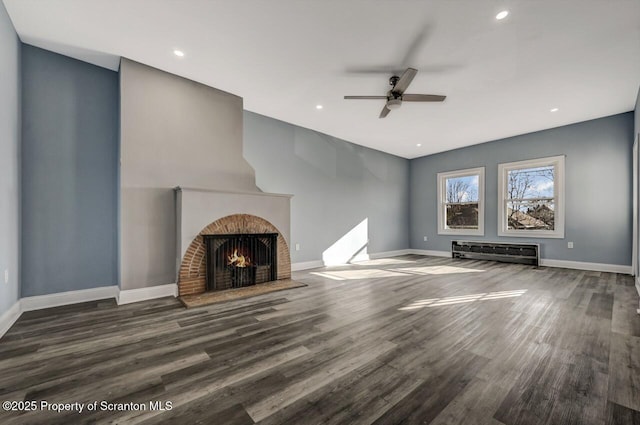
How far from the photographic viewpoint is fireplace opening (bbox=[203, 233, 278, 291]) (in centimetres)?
363

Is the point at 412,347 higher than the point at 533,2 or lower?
lower

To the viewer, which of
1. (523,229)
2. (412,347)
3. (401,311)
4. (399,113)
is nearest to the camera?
(412,347)

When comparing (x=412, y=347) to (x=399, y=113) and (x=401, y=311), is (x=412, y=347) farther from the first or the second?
(x=399, y=113)

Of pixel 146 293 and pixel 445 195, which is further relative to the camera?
pixel 445 195

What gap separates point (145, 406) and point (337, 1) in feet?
10.6

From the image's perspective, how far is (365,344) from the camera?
2105 millimetres

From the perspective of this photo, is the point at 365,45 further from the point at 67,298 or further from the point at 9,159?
the point at 67,298

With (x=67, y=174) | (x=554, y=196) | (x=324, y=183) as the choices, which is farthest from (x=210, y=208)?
(x=554, y=196)

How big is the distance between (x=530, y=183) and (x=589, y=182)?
95 cm

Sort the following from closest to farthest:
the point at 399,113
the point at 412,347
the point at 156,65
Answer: the point at 412,347 → the point at 156,65 → the point at 399,113

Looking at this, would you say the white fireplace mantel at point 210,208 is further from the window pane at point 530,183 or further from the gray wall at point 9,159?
the window pane at point 530,183

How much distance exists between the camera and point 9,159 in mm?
2541

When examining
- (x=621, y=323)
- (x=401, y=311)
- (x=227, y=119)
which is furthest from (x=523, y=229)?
(x=227, y=119)

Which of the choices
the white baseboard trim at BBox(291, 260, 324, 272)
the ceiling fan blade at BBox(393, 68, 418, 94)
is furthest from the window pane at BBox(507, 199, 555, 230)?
the ceiling fan blade at BBox(393, 68, 418, 94)
